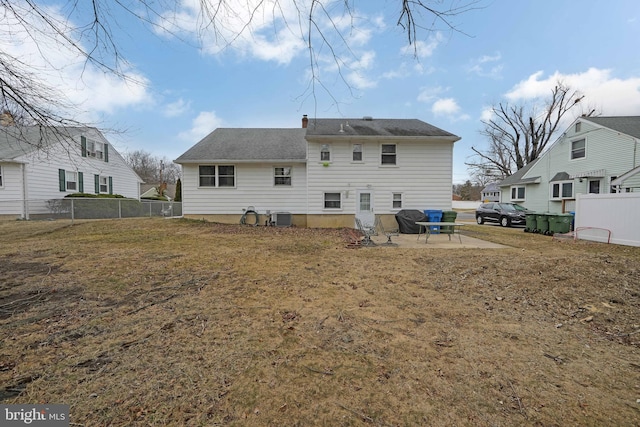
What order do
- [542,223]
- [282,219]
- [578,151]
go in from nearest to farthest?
[542,223]
[282,219]
[578,151]

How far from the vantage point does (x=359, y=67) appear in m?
2.81

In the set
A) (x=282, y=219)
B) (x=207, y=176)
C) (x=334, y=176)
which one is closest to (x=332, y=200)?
(x=334, y=176)

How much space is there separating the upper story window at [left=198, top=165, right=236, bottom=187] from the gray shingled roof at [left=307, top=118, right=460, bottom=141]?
15.6ft

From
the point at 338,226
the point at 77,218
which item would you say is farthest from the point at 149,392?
the point at 77,218

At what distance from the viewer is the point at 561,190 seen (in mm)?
18812

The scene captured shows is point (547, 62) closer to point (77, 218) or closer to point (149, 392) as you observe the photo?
point (149, 392)

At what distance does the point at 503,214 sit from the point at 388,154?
972 cm

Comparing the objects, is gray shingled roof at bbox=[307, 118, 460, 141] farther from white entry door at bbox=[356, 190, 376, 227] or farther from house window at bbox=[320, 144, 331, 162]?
white entry door at bbox=[356, 190, 376, 227]

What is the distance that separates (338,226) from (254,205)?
4.64 m

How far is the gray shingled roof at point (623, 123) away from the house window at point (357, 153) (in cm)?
1551

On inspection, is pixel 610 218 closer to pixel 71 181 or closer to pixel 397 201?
pixel 397 201

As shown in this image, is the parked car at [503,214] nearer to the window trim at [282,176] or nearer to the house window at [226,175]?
the window trim at [282,176]

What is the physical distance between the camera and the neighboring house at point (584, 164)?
1517cm

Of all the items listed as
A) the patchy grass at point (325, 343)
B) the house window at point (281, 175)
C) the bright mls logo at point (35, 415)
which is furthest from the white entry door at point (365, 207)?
the bright mls logo at point (35, 415)
